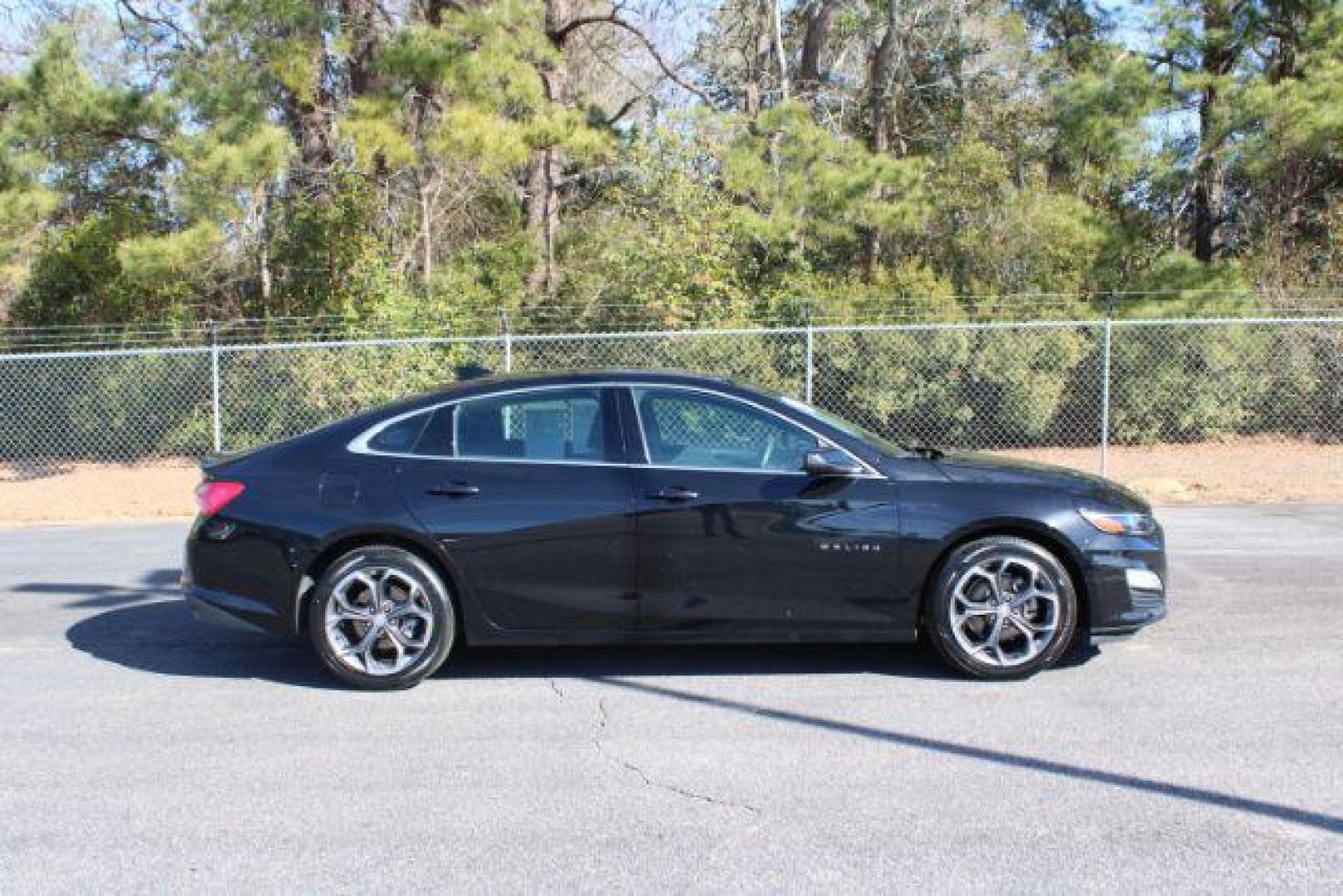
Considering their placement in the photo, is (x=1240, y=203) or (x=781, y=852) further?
(x=1240, y=203)

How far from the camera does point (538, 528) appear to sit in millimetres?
5859

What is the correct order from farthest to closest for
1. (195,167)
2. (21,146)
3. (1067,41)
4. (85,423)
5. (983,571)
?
(1067,41) → (85,423) → (21,146) → (195,167) → (983,571)

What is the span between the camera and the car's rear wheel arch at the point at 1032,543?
584 centimetres

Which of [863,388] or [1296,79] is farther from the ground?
[1296,79]

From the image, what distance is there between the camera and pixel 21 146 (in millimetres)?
15359

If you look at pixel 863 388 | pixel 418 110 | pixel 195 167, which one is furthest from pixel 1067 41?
pixel 195 167

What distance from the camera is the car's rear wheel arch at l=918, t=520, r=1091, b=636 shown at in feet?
19.2

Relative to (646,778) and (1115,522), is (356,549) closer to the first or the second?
(646,778)

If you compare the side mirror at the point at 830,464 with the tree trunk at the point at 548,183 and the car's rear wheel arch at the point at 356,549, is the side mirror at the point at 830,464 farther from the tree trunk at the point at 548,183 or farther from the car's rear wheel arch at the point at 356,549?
the tree trunk at the point at 548,183

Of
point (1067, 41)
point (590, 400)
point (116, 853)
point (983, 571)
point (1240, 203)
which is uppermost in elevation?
point (1067, 41)

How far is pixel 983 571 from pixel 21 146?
46.6 ft

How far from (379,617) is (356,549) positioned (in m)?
0.35

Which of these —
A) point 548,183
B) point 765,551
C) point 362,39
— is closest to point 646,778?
point 765,551

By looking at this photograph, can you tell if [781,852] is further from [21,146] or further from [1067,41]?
[1067,41]
